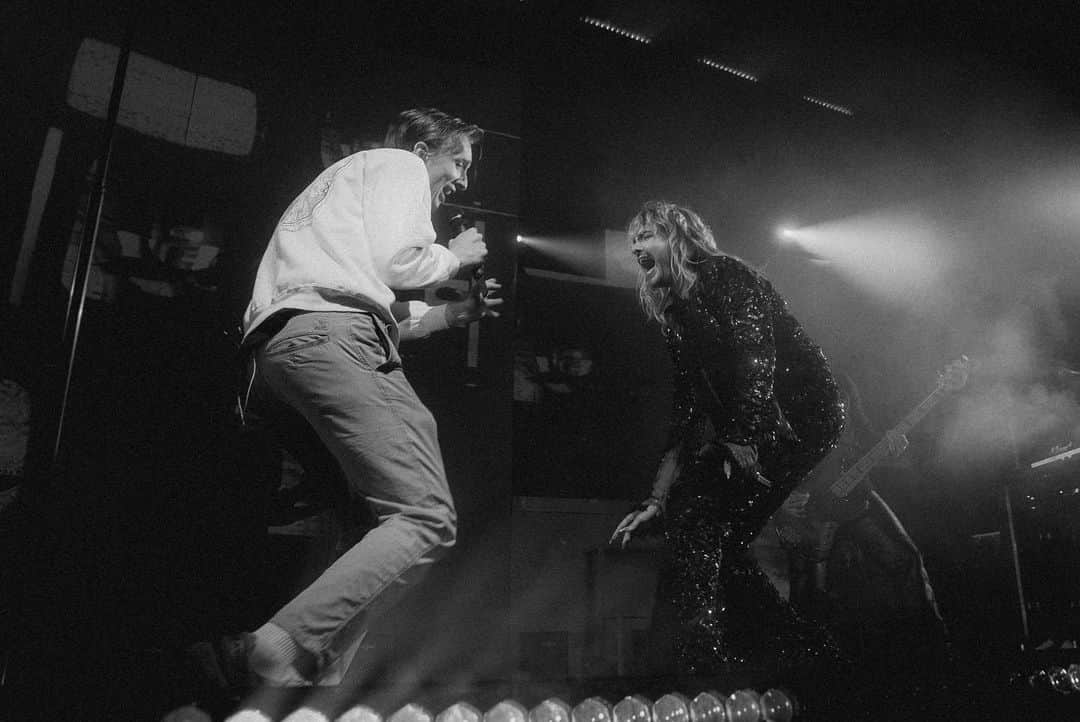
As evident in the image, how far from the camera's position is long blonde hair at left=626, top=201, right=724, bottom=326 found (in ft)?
10.6

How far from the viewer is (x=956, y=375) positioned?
471 centimetres

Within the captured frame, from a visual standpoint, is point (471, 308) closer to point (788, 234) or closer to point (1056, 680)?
point (1056, 680)

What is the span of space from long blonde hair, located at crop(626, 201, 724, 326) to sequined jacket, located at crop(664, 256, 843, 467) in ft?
0.39

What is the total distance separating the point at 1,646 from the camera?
1.57 meters

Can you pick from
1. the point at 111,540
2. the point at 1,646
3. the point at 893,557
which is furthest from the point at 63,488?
the point at 893,557

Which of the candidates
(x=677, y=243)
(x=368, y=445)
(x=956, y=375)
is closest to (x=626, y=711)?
(x=368, y=445)

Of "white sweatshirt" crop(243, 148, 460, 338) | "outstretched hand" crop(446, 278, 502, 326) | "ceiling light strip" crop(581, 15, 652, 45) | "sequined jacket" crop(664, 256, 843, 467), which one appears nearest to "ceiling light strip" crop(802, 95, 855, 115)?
"ceiling light strip" crop(581, 15, 652, 45)

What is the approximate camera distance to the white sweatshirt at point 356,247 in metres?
1.92

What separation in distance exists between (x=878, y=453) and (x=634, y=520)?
7.66 feet

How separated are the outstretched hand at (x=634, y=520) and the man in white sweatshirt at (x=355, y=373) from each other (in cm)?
122

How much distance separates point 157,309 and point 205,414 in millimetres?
425

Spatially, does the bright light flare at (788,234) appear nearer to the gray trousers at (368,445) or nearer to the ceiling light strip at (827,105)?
the ceiling light strip at (827,105)

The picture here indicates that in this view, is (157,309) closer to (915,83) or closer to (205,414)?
(205,414)

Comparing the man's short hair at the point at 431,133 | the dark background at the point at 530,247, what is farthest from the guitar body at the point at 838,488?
the man's short hair at the point at 431,133
